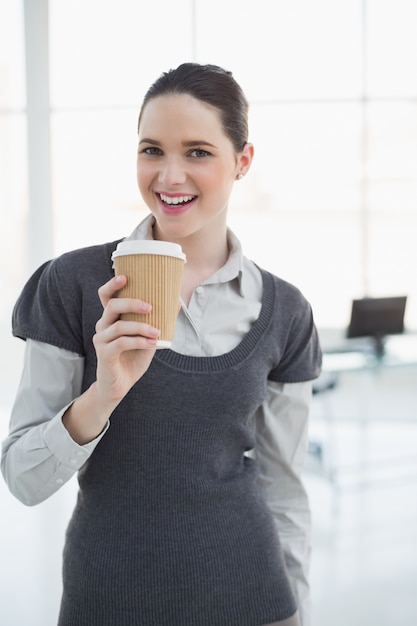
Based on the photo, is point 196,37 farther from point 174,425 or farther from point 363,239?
point 174,425

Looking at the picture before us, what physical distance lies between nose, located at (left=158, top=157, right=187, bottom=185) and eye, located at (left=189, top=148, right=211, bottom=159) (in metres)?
0.03

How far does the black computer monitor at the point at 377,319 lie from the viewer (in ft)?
14.1

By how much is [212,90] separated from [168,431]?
54 cm

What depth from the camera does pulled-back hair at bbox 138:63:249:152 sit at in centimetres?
116

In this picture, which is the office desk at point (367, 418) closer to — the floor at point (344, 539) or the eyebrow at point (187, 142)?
the floor at point (344, 539)

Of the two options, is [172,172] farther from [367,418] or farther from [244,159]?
[367,418]

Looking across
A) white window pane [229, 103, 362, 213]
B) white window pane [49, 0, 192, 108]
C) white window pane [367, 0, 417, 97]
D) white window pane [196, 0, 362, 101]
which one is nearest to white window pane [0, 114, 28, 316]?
white window pane [49, 0, 192, 108]

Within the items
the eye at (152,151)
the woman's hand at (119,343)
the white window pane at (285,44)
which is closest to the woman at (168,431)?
the eye at (152,151)

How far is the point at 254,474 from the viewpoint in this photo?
4.05 ft

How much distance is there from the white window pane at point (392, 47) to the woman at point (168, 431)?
216 inches

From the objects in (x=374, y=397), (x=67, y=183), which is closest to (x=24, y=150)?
(x=67, y=183)

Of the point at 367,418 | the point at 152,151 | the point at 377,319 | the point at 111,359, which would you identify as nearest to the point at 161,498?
the point at 111,359

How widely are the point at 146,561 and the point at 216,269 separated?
495 millimetres

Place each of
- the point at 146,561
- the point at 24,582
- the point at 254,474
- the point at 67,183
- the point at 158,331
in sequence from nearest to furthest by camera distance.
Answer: the point at 158,331 → the point at 146,561 → the point at 254,474 → the point at 24,582 → the point at 67,183
